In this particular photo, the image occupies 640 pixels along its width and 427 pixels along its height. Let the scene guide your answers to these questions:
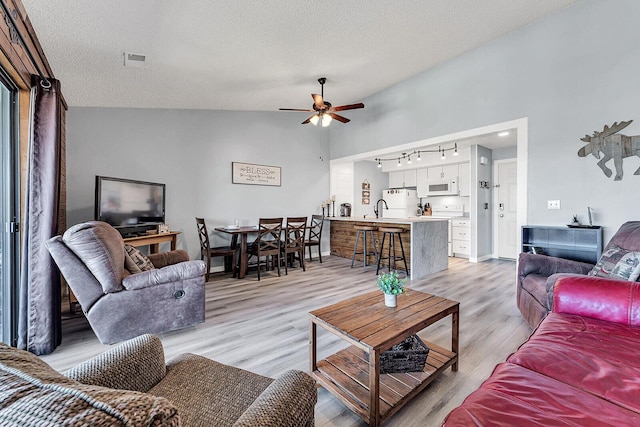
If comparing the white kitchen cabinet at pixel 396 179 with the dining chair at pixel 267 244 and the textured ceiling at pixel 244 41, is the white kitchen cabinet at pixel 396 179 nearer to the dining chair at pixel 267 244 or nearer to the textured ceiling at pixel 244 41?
the textured ceiling at pixel 244 41

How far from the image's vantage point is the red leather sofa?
89 cm

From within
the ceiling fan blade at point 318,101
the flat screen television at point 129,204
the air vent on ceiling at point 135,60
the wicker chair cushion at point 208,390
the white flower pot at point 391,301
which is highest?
the ceiling fan blade at point 318,101

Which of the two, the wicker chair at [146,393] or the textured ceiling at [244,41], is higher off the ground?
the textured ceiling at [244,41]

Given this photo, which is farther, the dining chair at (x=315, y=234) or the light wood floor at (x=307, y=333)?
the dining chair at (x=315, y=234)

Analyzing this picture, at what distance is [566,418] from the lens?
0.88m

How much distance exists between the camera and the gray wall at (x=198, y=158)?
12.0ft

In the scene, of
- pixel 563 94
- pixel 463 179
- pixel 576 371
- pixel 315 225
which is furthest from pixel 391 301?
pixel 463 179

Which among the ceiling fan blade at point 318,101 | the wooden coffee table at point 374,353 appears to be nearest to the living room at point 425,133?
the wooden coffee table at point 374,353

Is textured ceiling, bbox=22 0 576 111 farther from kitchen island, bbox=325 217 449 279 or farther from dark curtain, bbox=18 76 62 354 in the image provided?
kitchen island, bbox=325 217 449 279

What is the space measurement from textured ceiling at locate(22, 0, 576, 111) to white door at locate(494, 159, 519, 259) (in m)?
3.18

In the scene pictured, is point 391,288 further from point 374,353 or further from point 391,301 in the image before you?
point 374,353

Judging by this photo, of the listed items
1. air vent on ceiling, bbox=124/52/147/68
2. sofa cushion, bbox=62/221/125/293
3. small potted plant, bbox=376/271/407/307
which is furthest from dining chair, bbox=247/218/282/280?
small potted plant, bbox=376/271/407/307

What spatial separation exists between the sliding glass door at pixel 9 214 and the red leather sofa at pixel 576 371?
9.51 feet

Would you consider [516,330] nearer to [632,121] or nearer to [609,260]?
[609,260]
